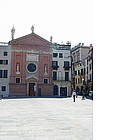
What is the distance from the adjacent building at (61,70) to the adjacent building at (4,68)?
26.2 ft

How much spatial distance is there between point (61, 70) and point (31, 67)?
5.43 metres

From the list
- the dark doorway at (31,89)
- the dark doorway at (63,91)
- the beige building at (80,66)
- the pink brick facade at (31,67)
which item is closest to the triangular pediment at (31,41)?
the pink brick facade at (31,67)

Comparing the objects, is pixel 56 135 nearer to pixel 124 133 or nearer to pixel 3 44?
pixel 124 133

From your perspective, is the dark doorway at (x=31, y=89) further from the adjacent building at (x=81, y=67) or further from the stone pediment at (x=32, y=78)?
the adjacent building at (x=81, y=67)

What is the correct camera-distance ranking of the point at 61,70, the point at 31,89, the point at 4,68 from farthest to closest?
the point at 61,70, the point at 31,89, the point at 4,68

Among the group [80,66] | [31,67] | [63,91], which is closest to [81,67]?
[80,66]

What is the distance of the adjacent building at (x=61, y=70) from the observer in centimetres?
3884

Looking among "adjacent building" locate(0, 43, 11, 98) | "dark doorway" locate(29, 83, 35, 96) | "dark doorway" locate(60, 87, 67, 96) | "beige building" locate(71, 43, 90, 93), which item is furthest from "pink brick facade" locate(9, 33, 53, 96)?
"beige building" locate(71, 43, 90, 93)

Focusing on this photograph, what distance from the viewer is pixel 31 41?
3878 cm

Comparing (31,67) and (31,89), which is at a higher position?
(31,67)

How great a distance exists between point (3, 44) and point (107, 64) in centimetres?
3791

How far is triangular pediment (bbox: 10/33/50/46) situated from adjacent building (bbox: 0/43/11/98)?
1.67 metres

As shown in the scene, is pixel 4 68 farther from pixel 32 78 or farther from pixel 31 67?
pixel 32 78

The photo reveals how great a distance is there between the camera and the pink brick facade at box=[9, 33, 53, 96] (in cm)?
3691
